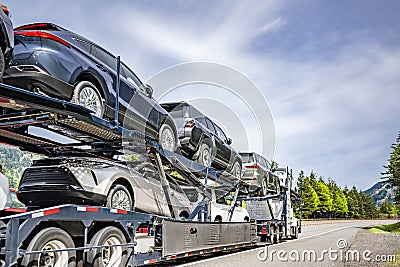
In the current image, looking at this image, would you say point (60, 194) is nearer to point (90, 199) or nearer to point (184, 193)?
point (90, 199)

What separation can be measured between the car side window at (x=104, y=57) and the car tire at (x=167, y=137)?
206cm

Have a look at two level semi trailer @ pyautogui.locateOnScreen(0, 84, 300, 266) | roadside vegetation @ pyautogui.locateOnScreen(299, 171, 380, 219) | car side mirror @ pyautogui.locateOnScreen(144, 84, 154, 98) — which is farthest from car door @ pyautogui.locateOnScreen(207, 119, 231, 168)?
roadside vegetation @ pyautogui.locateOnScreen(299, 171, 380, 219)

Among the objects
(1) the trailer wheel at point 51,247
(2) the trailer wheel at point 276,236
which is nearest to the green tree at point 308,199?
(2) the trailer wheel at point 276,236

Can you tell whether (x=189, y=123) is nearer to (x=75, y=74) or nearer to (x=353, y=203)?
(x=75, y=74)

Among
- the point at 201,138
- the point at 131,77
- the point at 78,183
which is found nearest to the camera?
the point at 78,183

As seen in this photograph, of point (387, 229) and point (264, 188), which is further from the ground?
point (264, 188)

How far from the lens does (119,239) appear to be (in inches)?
282

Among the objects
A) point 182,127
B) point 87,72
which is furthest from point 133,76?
point 182,127

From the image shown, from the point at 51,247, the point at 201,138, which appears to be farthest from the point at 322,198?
the point at 51,247

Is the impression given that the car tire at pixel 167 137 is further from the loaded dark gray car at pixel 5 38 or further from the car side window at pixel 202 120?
the loaded dark gray car at pixel 5 38

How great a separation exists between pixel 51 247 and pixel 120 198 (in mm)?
1833

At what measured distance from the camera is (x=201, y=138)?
11258 mm

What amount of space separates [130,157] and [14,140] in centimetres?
226

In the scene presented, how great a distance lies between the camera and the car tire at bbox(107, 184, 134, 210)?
731cm
